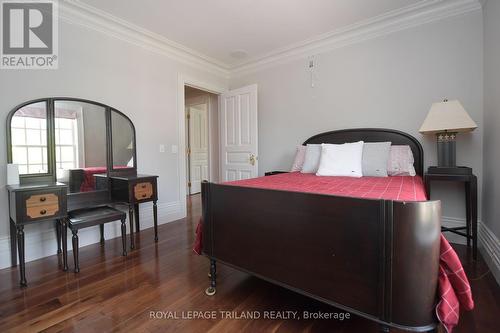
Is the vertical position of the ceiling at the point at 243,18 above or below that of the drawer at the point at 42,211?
above

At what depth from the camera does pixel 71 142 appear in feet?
8.41

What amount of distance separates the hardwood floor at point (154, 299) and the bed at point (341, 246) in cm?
24

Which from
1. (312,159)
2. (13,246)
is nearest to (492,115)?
(312,159)

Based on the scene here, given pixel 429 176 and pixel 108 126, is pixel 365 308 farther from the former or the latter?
pixel 108 126

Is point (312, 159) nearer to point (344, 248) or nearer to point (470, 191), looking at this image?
point (470, 191)

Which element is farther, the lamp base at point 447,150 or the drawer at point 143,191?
the drawer at point 143,191

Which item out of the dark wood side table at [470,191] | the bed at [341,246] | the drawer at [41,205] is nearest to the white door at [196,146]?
the drawer at [41,205]

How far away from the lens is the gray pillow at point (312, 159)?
295 cm

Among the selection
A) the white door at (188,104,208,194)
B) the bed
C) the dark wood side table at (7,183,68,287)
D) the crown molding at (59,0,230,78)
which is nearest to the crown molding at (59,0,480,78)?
the crown molding at (59,0,230,78)

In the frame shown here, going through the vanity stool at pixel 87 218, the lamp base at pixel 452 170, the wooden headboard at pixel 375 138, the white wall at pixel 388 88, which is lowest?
the vanity stool at pixel 87 218

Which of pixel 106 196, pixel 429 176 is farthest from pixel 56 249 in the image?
pixel 429 176

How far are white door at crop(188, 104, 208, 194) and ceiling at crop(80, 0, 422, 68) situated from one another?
2.58m

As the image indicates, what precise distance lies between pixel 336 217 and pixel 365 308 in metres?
0.43

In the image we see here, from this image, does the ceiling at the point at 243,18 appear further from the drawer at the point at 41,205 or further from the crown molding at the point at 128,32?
the drawer at the point at 41,205
